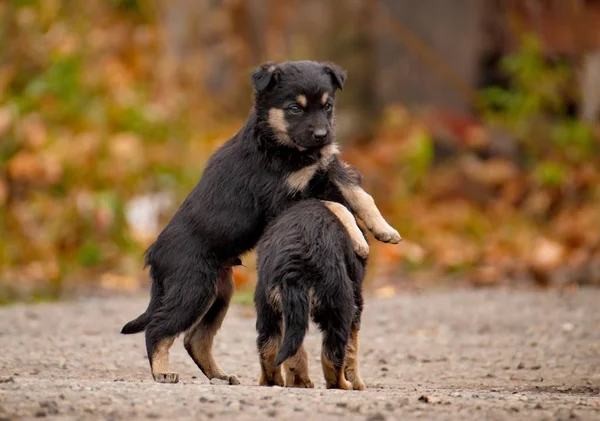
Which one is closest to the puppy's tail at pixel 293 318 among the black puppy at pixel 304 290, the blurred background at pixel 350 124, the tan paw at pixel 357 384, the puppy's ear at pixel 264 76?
the black puppy at pixel 304 290

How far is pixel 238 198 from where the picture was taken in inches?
237

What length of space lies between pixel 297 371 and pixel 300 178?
1.12 metres

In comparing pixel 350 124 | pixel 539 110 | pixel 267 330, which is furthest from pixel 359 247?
pixel 350 124

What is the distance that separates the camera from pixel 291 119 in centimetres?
618

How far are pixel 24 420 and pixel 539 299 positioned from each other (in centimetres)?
629

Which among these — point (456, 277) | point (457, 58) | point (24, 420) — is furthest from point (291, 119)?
point (457, 58)

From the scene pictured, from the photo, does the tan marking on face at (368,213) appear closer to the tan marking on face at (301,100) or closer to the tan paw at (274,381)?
the tan marking on face at (301,100)

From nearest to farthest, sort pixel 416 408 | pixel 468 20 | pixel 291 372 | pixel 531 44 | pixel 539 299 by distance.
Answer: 1. pixel 416 408
2. pixel 291 372
3. pixel 539 299
4. pixel 531 44
5. pixel 468 20

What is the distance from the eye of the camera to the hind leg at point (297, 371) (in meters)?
5.75

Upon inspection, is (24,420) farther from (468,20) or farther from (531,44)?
(468,20)

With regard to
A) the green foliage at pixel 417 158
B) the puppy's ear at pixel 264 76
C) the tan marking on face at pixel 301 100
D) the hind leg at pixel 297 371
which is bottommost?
the hind leg at pixel 297 371

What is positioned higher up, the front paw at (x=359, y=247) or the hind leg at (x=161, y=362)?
the front paw at (x=359, y=247)

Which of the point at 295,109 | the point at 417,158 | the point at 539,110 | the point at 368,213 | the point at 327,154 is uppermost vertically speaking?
the point at 539,110

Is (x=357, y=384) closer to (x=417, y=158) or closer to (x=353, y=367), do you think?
(x=353, y=367)
